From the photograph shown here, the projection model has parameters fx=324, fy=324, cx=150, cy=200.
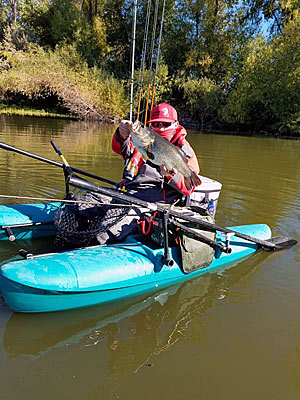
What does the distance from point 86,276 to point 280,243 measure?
277 cm

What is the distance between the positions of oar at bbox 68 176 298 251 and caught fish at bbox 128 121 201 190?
0.39 meters

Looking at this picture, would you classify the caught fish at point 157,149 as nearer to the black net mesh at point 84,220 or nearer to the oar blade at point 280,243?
the black net mesh at point 84,220

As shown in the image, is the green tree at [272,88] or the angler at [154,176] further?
the green tree at [272,88]

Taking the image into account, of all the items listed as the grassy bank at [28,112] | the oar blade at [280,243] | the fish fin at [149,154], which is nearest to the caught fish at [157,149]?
the fish fin at [149,154]

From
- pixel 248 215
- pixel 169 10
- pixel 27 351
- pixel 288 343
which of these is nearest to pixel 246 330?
pixel 288 343

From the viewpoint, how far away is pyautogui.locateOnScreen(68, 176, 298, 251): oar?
8.76 feet

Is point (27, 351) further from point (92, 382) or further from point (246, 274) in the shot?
point (246, 274)

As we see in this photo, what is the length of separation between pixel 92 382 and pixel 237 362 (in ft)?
3.39

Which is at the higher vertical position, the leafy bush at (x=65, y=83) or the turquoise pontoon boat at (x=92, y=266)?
the leafy bush at (x=65, y=83)

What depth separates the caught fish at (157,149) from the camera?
2510mm

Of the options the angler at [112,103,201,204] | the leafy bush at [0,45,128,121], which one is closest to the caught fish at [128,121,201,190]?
the angler at [112,103,201,204]

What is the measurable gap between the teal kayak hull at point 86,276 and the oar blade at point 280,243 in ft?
4.11

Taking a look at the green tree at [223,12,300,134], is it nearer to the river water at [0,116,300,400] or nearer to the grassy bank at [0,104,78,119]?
the grassy bank at [0,104,78,119]

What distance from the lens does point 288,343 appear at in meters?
2.56
